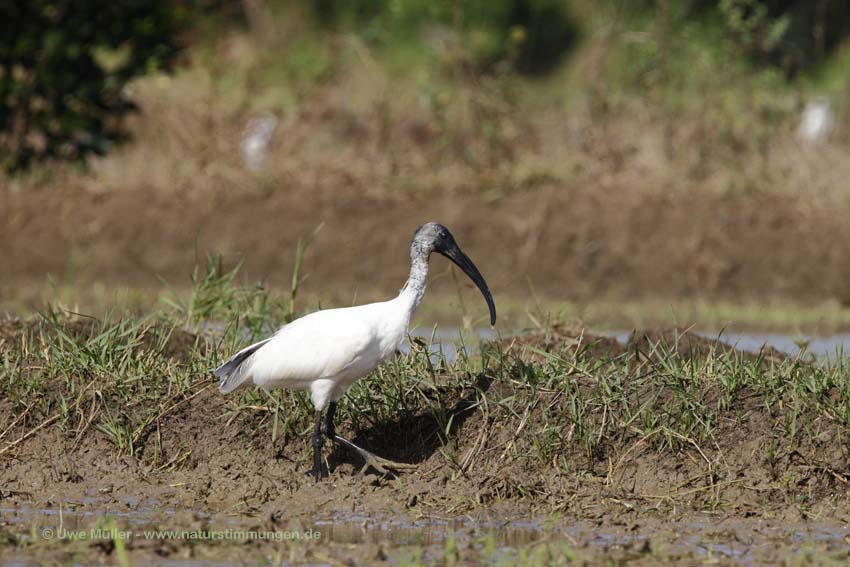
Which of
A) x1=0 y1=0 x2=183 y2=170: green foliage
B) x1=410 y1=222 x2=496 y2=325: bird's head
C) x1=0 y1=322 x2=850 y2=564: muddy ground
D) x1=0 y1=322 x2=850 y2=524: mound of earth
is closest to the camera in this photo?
x1=0 y1=322 x2=850 y2=564: muddy ground

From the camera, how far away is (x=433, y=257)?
1402 cm

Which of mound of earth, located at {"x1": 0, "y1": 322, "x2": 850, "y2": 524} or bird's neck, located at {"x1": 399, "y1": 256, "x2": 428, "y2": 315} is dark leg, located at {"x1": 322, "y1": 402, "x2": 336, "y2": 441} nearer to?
mound of earth, located at {"x1": 0, "y1": 322, "x2": 850, "y2": 524}

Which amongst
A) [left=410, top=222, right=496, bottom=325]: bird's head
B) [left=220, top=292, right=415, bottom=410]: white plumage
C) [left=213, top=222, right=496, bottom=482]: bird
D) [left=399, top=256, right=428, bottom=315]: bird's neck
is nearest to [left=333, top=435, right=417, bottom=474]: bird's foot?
[left=213, top=222, right=496, bottom=482]: bird

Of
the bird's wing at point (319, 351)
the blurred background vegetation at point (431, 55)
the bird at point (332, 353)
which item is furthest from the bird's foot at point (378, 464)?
the blurred background vegetation at point (431, 55)

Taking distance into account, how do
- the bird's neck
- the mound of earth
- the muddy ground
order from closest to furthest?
the muddy ground < the mound of earth < the bird's neck

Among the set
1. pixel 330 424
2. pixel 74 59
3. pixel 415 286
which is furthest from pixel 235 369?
pixel 74 59

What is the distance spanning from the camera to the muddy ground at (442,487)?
17.8 ft

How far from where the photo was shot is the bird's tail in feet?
20.9

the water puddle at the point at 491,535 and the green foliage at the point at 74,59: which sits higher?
the green foliage at the point at 74,59

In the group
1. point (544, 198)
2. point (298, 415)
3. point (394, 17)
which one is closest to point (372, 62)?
point (394, 17)

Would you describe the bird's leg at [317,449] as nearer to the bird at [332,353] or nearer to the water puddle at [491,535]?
the bird at [332,353]

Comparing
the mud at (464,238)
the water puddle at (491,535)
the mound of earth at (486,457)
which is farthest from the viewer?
the mud at (464,238)

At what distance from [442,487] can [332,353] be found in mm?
761

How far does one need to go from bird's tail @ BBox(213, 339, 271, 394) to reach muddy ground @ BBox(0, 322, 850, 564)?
15.4 inches
